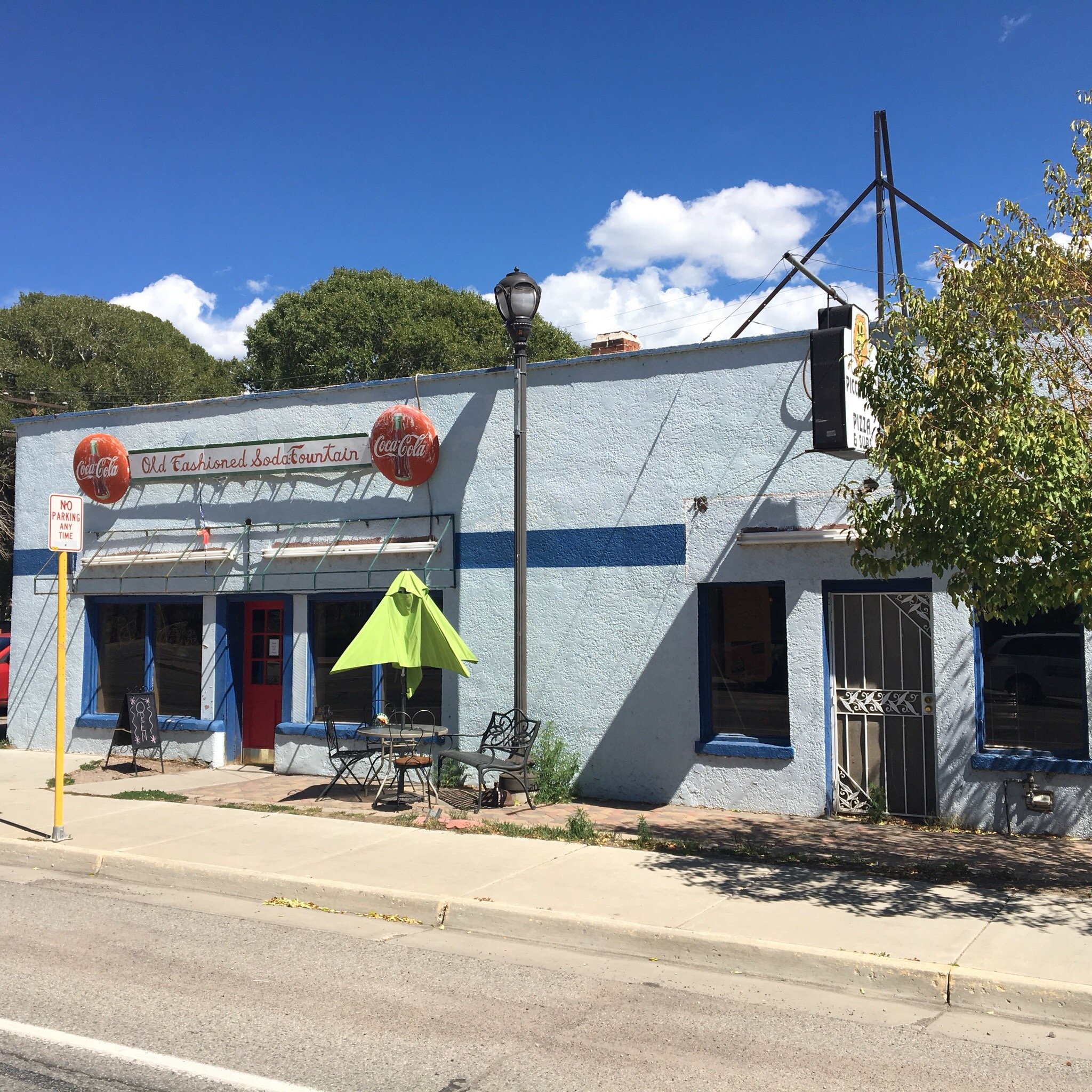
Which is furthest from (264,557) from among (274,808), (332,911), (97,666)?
(332,911)

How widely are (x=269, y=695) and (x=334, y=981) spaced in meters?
8.47

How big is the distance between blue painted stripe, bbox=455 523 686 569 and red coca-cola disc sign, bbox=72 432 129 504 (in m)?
5.46

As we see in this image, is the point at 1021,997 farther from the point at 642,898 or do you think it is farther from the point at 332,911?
the point at 332,911

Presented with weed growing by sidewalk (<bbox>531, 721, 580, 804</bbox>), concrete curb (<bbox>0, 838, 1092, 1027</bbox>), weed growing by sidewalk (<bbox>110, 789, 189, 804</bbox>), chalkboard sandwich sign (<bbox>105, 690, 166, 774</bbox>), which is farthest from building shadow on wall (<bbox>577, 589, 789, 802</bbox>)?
chalkboard sandwich sign (<bbox>105, 690, 166, 774</bbox>)

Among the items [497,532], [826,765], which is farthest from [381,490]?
[826,765]

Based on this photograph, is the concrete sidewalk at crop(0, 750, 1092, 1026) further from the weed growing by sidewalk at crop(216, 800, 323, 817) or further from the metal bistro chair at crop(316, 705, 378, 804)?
the metal bistro chair at crop(316, 705, 378, 804)

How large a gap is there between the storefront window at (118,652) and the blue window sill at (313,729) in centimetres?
278

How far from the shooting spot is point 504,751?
1220cm

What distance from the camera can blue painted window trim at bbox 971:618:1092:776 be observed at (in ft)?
31.7

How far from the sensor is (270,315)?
39250 millimetres

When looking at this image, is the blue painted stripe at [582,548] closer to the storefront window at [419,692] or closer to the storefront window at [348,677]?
the storefront window at [419,692]

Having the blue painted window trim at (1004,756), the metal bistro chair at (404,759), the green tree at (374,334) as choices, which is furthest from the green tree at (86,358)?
the blue painted window trim at (1004,756)

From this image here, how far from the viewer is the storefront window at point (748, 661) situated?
11.1m

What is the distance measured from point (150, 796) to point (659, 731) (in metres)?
5.69
